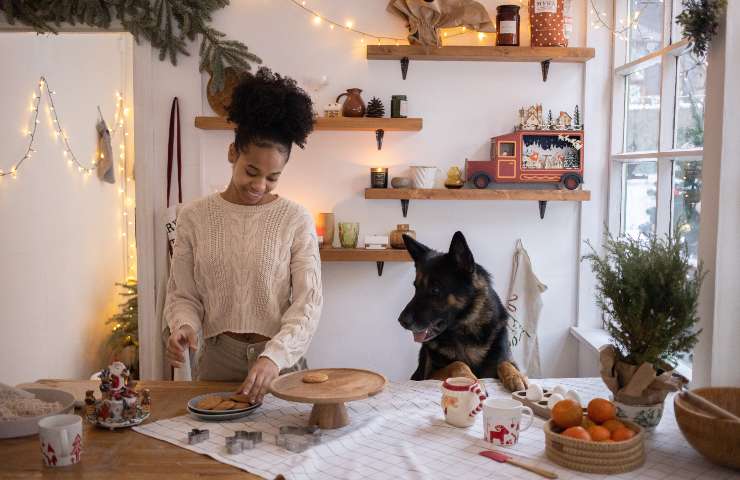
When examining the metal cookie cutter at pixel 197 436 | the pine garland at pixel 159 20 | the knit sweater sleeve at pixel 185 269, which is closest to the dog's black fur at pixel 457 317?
the knit sweater sleeve at pixel 185 269

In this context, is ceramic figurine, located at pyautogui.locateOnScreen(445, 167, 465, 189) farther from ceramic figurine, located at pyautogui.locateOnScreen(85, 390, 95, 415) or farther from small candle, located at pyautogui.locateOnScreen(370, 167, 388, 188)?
ceramic figurine, located at pyautogui.locateOnScreen(85, 390, 95, 415)

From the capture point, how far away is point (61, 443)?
5.02ft

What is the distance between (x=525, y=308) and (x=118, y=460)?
257 centimetres

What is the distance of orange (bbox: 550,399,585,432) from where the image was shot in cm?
163

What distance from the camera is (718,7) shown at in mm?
1993

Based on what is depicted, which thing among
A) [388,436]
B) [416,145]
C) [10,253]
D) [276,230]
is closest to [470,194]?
[416,145]

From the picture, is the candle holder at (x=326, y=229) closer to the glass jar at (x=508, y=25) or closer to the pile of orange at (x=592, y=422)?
the glass jar at (x=508, y=25)

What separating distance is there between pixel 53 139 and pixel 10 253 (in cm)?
85

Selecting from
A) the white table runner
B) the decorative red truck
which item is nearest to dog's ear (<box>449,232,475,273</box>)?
the white table runner

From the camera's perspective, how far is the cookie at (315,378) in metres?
1.82

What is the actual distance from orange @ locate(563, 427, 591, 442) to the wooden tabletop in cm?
70

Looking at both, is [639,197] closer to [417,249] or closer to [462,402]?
[417,249]

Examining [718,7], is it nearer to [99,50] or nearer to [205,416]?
[205,416]

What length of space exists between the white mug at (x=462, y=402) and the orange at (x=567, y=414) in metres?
0.23
